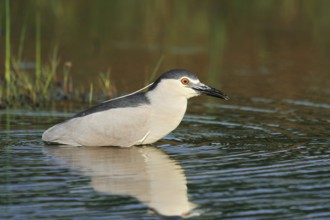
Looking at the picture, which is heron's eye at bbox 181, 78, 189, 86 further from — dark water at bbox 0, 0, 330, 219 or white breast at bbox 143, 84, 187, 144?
dark water at bbox 0, 0, 330, 219

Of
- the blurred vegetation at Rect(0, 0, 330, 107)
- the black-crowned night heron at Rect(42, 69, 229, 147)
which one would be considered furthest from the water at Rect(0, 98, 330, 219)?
the blurred vegetation at Rect(0, 0, 330, 107)

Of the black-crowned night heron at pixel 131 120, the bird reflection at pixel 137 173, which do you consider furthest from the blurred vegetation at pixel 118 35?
the bird reflection at pixel 137 173

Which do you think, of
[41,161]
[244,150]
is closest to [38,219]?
[41,161]

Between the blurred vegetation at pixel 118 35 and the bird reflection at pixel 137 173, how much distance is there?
3163mm

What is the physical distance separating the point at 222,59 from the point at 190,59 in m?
0.62

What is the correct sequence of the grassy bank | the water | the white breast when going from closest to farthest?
the water, the white breast, the grassy bank

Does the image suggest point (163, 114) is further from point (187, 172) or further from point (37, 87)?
point (37, 87)

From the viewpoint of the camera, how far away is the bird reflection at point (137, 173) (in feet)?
26.6

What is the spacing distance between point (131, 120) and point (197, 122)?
5.44 feet

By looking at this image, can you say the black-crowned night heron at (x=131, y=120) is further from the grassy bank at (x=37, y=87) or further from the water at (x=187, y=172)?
the grassy bank at (x=37, y=87)

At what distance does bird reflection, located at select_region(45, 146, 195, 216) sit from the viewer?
811 cm

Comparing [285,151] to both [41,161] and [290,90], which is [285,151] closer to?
[41,161]

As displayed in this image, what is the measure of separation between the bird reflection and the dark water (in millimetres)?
17

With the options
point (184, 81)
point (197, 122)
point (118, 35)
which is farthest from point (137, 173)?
point (118, 35)
